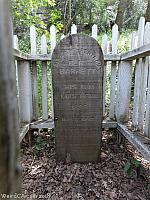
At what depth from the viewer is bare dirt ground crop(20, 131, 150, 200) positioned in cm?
206

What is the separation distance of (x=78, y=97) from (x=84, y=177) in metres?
0.89

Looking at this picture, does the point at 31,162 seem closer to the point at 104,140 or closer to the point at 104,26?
the point at 104,140

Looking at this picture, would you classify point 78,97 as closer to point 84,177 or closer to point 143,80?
point 143,80

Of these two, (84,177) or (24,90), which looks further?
(24,90)

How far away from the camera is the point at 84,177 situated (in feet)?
7.64

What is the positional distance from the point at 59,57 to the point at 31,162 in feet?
4.35

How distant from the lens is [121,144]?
311 centimetres

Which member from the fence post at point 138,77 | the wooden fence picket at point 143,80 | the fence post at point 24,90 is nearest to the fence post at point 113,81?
the fence post at point 138,77

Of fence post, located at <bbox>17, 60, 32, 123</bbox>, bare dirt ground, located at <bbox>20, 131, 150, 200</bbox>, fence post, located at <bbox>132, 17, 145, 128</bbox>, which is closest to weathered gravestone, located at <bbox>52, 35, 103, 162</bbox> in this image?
bare dirt ground, located at <bbox>20, 131, 150, 200</bbox>

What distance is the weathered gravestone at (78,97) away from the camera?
2482 millimetres

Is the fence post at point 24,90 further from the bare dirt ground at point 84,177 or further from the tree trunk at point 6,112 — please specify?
the tree trunk at point 6,112

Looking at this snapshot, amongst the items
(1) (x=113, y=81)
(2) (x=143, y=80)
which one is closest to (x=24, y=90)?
(1) (x=113, y=81)

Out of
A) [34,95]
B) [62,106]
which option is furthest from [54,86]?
[34,95]

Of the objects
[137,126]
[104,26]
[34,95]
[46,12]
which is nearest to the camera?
[137,126]
